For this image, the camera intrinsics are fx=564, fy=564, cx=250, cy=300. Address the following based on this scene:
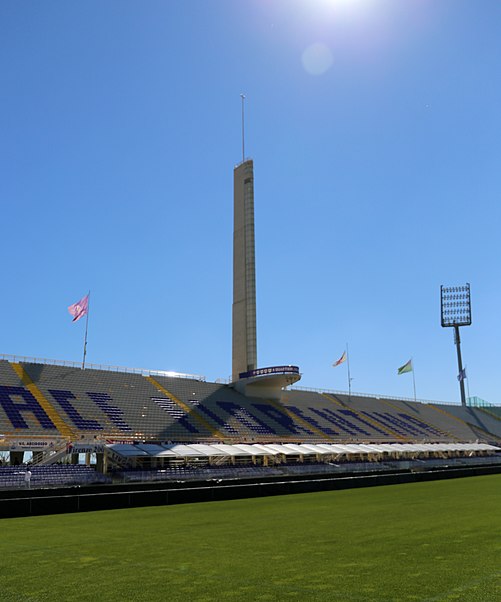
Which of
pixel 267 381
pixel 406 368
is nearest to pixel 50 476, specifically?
pixel 267 381

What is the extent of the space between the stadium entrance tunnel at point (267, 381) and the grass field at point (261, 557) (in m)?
43.1

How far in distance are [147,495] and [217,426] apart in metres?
29.7

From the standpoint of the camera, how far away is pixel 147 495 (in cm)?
2025

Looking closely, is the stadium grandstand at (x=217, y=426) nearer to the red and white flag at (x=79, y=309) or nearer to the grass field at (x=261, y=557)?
the red and white flag at (x=79, y=309)

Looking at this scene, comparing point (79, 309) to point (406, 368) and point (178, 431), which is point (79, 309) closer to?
point (178, 431)

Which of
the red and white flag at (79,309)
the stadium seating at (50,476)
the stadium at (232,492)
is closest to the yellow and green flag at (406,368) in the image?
the stadium at (232,492)

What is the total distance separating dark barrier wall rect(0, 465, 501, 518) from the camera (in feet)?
57.9

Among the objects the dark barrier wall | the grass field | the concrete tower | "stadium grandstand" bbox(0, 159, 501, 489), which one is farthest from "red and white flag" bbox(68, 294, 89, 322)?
the grass field

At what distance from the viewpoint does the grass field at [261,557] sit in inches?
258

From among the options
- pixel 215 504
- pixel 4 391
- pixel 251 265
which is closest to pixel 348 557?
pixel 215 504

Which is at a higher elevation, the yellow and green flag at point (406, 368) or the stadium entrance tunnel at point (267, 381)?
the yellow and green flag at point (406, 368)

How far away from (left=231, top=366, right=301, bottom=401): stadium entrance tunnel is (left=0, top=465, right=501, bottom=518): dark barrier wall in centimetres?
2776

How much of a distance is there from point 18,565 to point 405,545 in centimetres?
628

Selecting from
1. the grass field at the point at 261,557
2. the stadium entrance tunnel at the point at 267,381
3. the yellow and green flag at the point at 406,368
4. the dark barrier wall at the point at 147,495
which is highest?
the yellow and green flag at the point at 406,368
